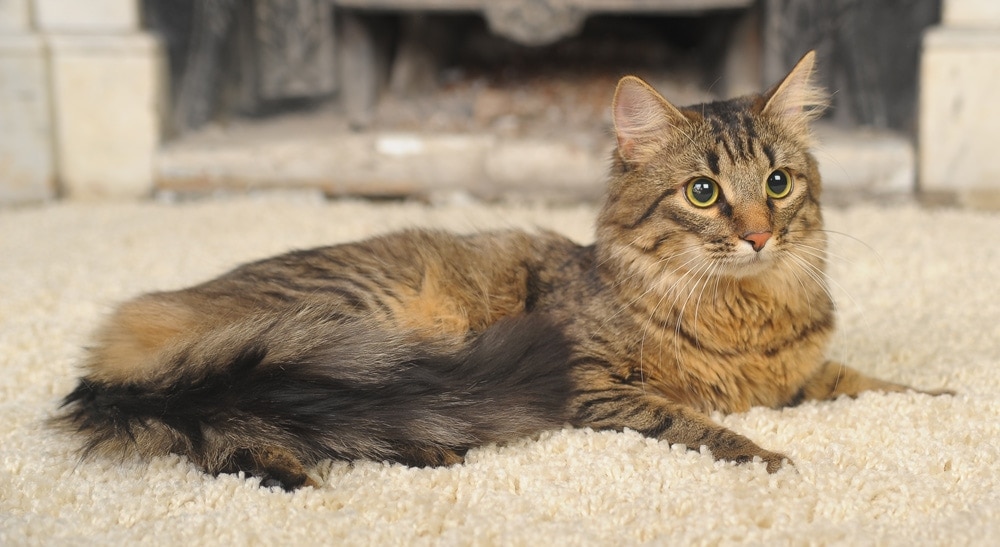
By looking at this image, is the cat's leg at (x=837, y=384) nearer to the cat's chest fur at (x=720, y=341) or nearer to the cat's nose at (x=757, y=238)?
the cat's chest fur at (x=720, y=341)

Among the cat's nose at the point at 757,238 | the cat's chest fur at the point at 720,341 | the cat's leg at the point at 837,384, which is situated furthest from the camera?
the cat's leg at the point at 837,384

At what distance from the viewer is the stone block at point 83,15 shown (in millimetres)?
3506

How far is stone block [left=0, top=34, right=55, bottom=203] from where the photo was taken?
348 centimetres

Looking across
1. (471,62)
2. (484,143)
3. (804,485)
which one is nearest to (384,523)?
(804,485)

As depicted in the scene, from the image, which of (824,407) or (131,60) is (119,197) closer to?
(131,60)

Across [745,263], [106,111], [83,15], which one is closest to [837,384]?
[745,263]

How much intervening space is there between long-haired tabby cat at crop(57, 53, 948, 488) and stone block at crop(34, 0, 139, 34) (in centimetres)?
229

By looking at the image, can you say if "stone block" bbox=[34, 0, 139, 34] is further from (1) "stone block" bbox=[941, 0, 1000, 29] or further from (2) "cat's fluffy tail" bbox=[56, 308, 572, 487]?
(1) "stone block" bbox=[941, 0, 1000, 29]

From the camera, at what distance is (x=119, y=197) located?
3689mm

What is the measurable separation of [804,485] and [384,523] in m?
0.62

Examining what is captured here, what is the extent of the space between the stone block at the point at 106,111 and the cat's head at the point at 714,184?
257 centimetres

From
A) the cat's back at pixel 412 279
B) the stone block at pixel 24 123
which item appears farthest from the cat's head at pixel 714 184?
the stone block at pixel 24 123

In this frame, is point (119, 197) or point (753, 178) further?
point (119, 197)

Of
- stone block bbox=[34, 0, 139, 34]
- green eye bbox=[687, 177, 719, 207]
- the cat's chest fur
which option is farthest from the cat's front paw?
stone block bbox=[34, 0, 139, 34]
